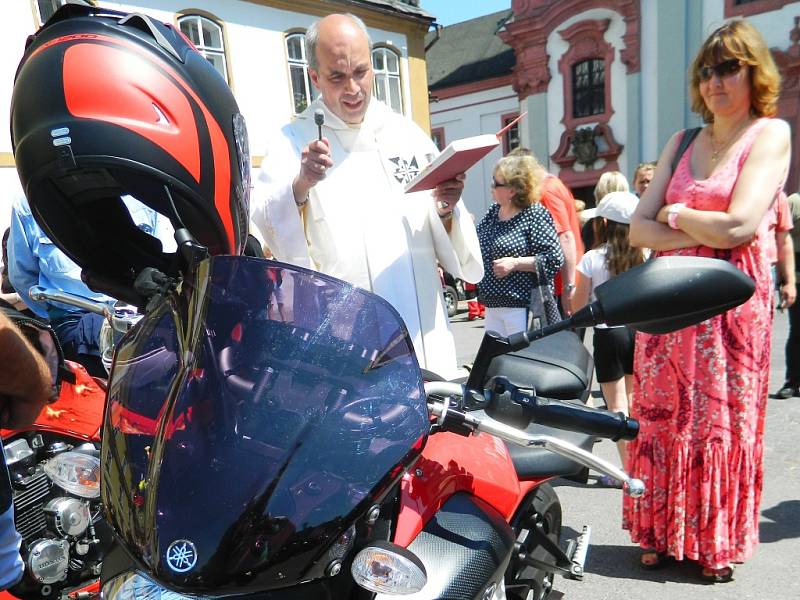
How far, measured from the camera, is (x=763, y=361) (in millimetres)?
2246

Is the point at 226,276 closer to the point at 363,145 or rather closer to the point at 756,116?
the point at 363,145

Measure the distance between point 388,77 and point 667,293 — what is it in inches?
650

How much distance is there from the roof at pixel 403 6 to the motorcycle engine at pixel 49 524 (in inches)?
615

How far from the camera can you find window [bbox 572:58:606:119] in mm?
20250

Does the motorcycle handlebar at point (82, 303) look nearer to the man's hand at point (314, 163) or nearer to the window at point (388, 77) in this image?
the man's hand at point (314, 163)

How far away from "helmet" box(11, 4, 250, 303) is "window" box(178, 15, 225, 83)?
12.2 m

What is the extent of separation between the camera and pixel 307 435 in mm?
862

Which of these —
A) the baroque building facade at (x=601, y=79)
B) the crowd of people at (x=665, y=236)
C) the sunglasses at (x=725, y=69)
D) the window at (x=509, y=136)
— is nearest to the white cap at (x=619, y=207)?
the crowd of people at (x=665, y=236)

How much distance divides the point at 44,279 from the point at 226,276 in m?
2.24

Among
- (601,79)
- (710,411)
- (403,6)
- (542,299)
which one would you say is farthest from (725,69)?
(601,79)

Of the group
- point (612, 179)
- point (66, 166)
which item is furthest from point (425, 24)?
point (66, 166)

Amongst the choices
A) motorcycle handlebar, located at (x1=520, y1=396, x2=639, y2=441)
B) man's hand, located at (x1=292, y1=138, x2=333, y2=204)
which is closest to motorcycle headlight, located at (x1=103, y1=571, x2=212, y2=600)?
motorcycle handlebar, located at (x1=520, y1=396, x2=639, y2=441)

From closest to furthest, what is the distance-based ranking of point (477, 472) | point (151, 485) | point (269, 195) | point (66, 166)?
1. point (151, 485)
2. point (66, 166)
3. point (477, 472)
4. point (269, 195)

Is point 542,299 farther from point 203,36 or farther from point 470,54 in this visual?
point 470,54
